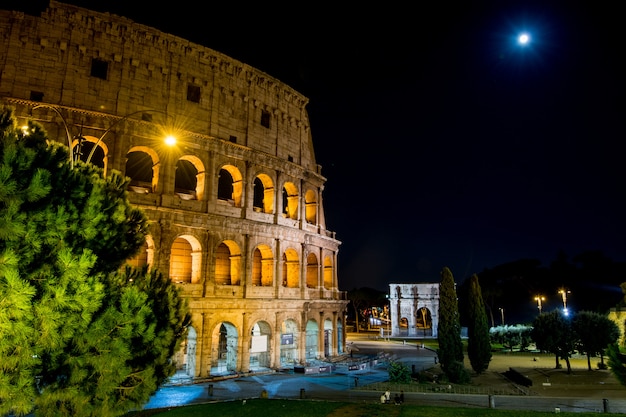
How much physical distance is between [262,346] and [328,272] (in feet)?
33.5

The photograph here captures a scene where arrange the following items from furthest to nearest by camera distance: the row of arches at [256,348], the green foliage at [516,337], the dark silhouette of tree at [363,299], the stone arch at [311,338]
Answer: the dark silhouette of tree at [363,299] < the green foliage at [516,337] < the stone arch at [311,338] < the row of arches at [256,348]

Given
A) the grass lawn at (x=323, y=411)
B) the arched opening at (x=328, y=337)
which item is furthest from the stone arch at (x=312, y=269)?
the grass lawn at (x=323, y=411)

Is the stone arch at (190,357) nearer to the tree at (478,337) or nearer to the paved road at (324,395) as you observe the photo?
the paved road at (324,395)

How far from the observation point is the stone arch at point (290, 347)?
95.0ft

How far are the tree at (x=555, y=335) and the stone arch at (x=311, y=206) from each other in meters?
18.7

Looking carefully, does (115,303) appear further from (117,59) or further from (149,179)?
(149,179)

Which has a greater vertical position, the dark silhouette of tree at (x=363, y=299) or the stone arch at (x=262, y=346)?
the dark silhouette of tree at (x=363, y=299)

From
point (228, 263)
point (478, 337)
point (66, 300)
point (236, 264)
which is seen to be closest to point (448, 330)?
point (478, 337)

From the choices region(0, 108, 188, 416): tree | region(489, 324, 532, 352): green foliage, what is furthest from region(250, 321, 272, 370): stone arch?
region(489, 324, 532, 352): green foliage

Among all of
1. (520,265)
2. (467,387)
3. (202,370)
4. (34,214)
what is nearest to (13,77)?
(202,370)

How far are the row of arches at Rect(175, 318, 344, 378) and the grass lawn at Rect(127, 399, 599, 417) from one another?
7.20 metres

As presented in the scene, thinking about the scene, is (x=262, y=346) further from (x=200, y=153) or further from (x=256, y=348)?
(x=200, y=153)

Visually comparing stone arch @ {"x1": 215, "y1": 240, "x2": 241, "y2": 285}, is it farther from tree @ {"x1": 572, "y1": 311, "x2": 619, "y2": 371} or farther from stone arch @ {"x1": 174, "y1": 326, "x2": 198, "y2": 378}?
tree @ {"x1": 572, "y1": 311, "x2": 619, "y2": 371}

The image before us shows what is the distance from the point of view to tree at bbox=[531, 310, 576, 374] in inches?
1251
